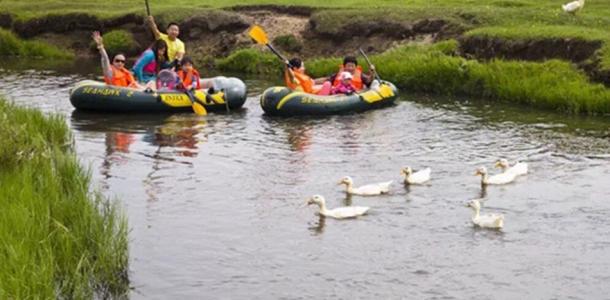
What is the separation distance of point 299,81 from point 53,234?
1268 cm

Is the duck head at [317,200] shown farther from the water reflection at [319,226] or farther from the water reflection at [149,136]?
the water reflection at [149,136]

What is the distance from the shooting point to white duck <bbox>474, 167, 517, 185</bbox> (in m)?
14.5

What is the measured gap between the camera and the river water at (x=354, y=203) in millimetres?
10430

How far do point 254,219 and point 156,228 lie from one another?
1257 millimetres

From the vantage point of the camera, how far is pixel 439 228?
1233 cm

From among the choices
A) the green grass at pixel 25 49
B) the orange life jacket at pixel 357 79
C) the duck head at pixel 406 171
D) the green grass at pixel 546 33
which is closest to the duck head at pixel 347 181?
the duck head at pixel 406 171

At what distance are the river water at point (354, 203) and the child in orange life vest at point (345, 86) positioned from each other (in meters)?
0.82

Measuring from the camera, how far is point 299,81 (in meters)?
22.0

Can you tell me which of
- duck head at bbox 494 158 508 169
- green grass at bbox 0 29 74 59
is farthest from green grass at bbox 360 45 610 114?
green grass at bbox 0 29 74 59

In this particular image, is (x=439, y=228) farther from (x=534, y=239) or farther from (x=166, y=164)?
(x=166, y=164)

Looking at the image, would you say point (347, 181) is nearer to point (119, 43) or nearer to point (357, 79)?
point (357, 79)

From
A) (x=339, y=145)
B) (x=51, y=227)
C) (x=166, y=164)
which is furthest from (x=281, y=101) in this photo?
(x=51, y=227)

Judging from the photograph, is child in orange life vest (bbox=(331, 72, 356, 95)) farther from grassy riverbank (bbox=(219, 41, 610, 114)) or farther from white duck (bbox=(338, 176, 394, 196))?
white duck (bbox=(338, 176, 394, 196))

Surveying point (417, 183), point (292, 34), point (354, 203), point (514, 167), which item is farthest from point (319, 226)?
point (292, 34)
